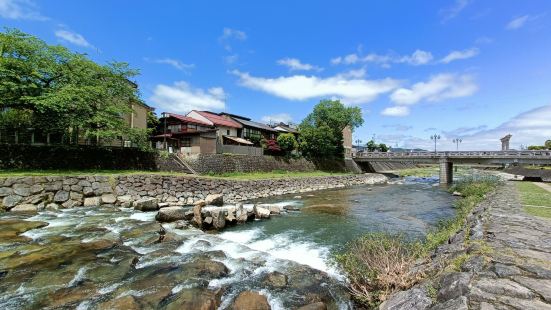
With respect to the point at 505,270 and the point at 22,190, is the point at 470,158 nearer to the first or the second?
the point at 505,270

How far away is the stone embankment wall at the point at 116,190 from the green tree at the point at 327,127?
21574mm

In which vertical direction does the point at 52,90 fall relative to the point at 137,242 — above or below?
above

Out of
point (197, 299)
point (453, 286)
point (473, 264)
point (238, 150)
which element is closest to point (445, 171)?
point (238, 150)

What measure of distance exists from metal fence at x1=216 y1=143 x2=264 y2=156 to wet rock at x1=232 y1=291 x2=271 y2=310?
28.1m

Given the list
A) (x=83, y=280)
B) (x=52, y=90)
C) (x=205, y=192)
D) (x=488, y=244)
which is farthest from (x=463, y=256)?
(x=52, y=90)

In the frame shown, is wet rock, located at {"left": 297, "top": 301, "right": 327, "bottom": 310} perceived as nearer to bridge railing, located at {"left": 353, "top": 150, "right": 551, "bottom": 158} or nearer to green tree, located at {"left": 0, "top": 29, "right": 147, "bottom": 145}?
green tree, located at {"left": 0, "top": 29, "right": 147, "bottom": 145}

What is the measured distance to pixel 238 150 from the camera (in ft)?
124

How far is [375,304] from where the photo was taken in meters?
6.04

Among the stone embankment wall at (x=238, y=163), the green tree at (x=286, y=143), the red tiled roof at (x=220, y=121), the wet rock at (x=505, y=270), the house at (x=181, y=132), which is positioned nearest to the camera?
the wet rock at (x=505, y=270)

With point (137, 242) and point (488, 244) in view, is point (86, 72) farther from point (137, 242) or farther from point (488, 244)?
point (488, 244)

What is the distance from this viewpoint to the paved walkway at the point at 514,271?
409cm

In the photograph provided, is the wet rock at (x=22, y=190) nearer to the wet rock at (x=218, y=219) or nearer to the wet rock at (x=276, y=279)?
the wet rock at (x=218, y=219)

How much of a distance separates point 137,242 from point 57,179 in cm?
1180

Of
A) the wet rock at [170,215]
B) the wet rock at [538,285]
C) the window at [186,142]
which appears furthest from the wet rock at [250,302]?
the window at [186,142]
